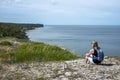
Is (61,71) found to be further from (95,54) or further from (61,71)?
(95,54)

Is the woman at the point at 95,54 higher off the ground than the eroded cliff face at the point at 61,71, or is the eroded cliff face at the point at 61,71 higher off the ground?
the woman at the point at 95,54

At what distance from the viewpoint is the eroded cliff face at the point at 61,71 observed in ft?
53.6

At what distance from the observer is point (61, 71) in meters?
17.4

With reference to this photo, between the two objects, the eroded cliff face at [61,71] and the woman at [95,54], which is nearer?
the eroded cliff face at [61,71]

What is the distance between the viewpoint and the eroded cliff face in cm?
1633

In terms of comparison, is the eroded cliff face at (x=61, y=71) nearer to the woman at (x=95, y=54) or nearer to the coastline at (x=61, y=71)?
the coastline at (x=61, y=71)

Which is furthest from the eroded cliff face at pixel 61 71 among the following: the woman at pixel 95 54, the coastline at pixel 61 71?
the woman at pixel 95 54

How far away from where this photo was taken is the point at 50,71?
57.8 ft

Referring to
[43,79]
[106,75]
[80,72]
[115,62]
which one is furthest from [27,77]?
[115,62]

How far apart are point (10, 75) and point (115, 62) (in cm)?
773

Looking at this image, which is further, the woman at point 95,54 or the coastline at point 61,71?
the woman at point 95,54

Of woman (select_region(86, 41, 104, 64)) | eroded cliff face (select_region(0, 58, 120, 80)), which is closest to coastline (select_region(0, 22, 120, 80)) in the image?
eroded cliff face (select_region(0, 58, 120, 80))

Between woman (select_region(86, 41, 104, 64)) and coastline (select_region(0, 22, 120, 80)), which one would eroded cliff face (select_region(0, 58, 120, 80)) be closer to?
coastline (select_region(0, 22, 120, 80))

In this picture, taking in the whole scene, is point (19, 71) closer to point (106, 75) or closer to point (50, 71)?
point (50, 71)
